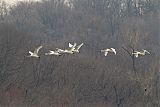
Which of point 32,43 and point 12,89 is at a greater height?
point 32,43

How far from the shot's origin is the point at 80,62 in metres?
A: 41.4

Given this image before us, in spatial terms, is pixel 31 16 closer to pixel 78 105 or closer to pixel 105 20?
pixel 105 20

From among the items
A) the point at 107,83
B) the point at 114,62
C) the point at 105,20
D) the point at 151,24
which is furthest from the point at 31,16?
the point at 107,83

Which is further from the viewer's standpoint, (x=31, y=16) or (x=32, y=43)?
(x=31, y=16)

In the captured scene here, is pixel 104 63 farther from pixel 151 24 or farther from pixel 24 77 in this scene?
pixel 151 24

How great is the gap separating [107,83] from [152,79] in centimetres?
710

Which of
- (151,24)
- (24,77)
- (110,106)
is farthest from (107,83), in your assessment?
(151,24)

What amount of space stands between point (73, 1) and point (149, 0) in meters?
10.6

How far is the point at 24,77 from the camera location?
36.6m

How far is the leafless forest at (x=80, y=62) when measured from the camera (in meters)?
33.9

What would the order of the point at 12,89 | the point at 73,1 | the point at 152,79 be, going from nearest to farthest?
the point at 152,79 < the point at 12,89 < the point at 73,1

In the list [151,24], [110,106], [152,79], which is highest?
[151,24]

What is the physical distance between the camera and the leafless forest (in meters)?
33.9

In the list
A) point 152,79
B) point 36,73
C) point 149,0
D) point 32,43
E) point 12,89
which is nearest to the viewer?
point 152,79
